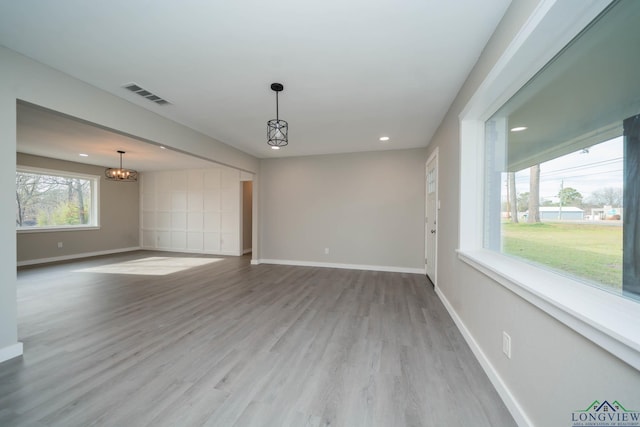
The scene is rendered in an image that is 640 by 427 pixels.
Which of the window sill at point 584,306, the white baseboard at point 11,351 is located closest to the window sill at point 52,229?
the white baseboard at point 11,351

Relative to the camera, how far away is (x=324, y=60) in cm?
212

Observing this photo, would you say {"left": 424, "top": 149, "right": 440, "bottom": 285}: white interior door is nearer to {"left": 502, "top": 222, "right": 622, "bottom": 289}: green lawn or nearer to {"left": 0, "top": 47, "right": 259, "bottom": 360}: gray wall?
{"left": 502, "top": 222, "right": 622, "bottom": 289}: green lawn

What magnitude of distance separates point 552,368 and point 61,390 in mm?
2908

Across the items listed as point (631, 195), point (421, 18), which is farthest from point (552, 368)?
point (421, 18)

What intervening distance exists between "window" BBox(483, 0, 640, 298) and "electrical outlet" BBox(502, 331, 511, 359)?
1.66ft

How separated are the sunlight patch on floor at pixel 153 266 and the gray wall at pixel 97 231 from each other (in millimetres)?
1730

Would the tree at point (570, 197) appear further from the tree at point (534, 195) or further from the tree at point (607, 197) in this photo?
the tree at point (534, 195)

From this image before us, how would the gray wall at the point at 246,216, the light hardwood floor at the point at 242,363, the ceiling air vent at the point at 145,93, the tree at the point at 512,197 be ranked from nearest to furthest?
the light hardwood floor at the point at 242,363, the tree at the point at 512,197, the ceiling air vent at the point at 145,93, the gray wall at the point at 246,216

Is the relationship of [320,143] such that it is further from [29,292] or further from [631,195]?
[29,292]

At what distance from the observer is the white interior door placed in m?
3.99

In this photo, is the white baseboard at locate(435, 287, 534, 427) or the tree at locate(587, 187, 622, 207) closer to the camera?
the tree at locate(587, 187, 622, 207)

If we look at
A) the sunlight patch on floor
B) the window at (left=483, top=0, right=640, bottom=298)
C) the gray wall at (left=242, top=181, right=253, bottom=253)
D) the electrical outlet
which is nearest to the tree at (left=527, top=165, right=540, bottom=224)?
the window at (left=483, top=0, right=640, bottom=298)

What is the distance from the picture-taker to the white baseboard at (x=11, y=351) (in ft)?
6.37

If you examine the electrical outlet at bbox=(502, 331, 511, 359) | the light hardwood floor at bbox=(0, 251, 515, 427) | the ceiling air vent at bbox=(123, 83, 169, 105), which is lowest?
the light hardwood floor at bbox=(0, 251, 515, 427)
